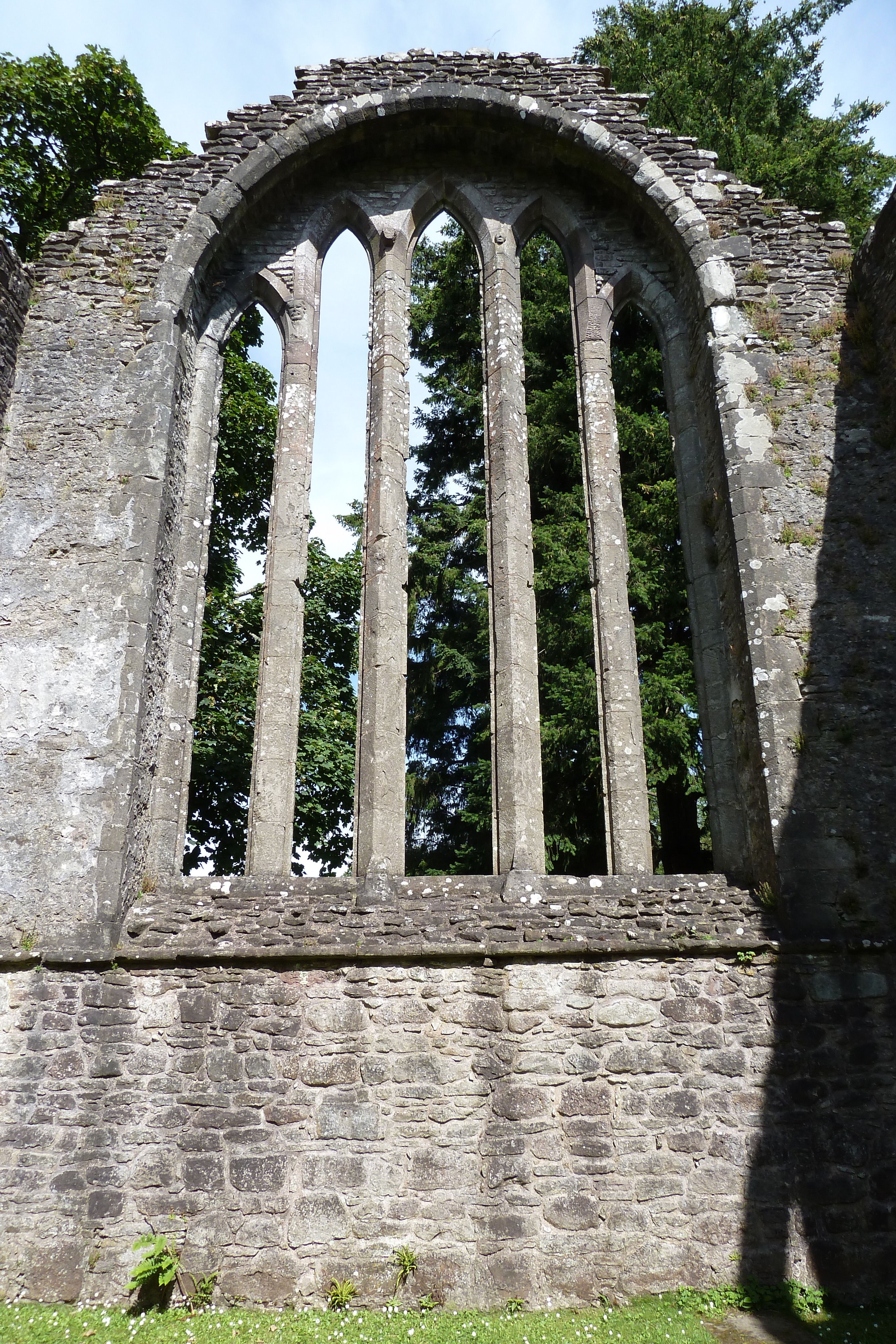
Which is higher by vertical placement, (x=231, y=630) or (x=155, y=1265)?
(x=231, y=630)

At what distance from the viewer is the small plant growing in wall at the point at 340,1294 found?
386 cm

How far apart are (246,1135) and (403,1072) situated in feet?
2.54

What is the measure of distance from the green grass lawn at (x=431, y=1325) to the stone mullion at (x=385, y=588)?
6.37 feet

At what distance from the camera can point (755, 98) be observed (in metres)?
10.5

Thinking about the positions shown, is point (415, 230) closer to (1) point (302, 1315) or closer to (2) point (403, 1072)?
(2) point (403, 1072)

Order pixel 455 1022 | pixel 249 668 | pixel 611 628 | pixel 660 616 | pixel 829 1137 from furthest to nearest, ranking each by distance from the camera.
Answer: pixel 249 668 < pixel 660 616 < pixel 611 628 < pixel 455 1022 < pixel 829 1137

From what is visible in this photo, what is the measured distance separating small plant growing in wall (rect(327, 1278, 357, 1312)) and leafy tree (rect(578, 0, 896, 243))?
10.8 metres

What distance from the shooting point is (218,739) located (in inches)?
376

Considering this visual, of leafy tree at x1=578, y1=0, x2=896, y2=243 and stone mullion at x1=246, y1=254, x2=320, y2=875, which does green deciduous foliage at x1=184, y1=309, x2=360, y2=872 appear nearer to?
stone mullion at x1=246, y1=254, x2=320, y2=875

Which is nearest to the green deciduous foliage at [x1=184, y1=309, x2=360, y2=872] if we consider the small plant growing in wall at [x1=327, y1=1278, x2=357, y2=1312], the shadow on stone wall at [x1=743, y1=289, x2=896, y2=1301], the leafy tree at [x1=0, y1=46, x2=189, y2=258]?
the leafy tree at [x1=0, y1=46, x2=189, y2=258]

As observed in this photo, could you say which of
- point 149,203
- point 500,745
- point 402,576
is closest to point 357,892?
point 500,745

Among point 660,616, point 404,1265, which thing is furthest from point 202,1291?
point 660,616

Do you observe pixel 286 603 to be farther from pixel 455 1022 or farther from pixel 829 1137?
pixel 829 1137

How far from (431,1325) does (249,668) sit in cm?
706
